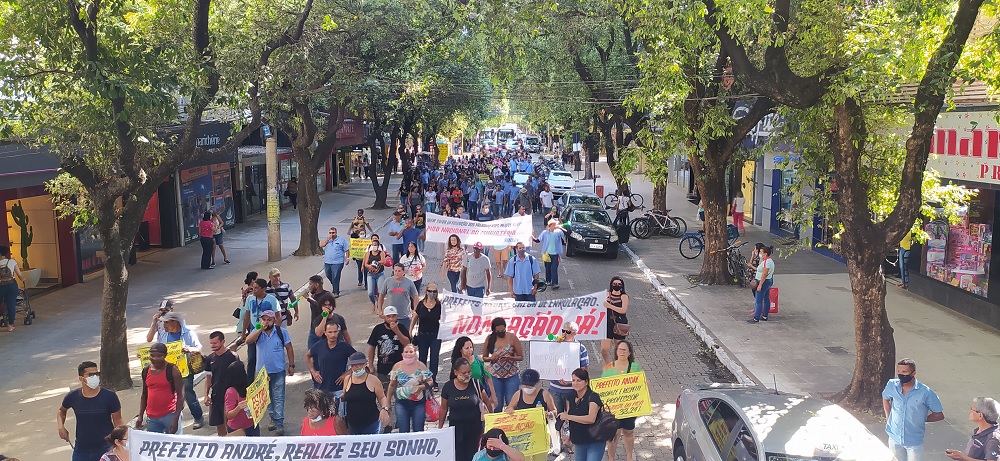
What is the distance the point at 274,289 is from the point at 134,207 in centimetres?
220

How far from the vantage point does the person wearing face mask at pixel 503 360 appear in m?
9.44

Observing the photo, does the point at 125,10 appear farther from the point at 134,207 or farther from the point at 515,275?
the point at 515,275

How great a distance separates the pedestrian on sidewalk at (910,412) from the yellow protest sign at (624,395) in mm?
2358

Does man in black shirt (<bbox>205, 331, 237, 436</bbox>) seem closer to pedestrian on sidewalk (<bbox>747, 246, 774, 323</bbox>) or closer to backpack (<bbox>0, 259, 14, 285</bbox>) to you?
backpack (<bbox>0, 259, 14, 285</bbox>)

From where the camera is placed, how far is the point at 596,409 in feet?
25.7

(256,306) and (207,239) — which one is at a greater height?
(256,306)

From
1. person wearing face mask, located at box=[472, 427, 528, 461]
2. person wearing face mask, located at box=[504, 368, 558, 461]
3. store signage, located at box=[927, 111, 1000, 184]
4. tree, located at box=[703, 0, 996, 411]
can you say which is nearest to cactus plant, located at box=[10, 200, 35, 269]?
person wearing face mask, located at box=[504, 368, 558, 461]

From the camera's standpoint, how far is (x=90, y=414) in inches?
314

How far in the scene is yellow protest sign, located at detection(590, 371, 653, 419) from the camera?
8742mm

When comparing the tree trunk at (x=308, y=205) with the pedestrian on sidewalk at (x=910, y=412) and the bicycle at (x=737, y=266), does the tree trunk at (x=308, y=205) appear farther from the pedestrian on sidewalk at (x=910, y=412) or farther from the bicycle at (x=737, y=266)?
the pedestrian on sidewalk at (x=910, y=412)

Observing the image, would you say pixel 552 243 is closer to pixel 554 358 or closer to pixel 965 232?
pixel 965 232

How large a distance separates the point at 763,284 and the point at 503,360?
7893 mm

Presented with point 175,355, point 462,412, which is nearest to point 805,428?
point 462,412

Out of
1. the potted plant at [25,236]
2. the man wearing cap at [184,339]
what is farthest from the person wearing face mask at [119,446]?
the potted plant at [25,236]
